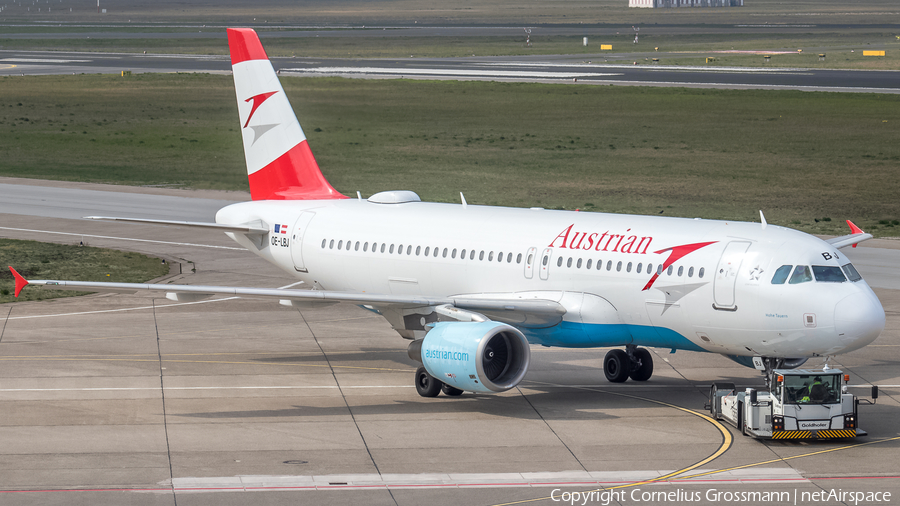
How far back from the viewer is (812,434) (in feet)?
84.3

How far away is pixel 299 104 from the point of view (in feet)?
346

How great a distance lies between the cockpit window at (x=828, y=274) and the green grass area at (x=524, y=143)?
30.0m

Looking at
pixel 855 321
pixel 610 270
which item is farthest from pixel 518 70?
pixel 855 321

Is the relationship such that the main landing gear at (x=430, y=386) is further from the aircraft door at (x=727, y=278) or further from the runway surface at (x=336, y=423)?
the aircraft door at (x=727, y=278)

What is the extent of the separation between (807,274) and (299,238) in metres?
15.6

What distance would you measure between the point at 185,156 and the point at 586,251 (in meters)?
60.1

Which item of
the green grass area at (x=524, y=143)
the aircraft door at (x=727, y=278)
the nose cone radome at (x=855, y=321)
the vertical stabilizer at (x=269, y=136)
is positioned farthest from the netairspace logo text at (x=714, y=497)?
the green grass area at (x=524, y=143)

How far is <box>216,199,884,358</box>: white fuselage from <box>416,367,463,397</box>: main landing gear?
8.13 feet

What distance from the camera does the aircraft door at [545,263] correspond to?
99.5ft

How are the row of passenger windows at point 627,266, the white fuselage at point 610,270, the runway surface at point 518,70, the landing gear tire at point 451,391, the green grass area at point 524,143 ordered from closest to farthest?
the white fuselage at point 610,270 < the row of passenger windows at point 627,266 < the landing gear tire at point 451,391 < the green grass area at point 524,143 < the runway surface at point 518,70

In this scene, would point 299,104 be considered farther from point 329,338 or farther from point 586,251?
point 586,251

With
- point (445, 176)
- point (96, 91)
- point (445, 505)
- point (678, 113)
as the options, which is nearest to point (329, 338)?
point (445, 505)

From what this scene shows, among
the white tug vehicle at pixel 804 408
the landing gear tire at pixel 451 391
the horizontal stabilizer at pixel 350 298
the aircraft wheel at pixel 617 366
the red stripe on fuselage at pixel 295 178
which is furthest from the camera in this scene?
the red stripe on fuselage at pixel 295 178

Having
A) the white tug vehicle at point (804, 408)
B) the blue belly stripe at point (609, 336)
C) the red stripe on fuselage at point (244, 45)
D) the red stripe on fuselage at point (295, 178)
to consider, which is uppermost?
the red stripe on fuselage at point (244, 45)
